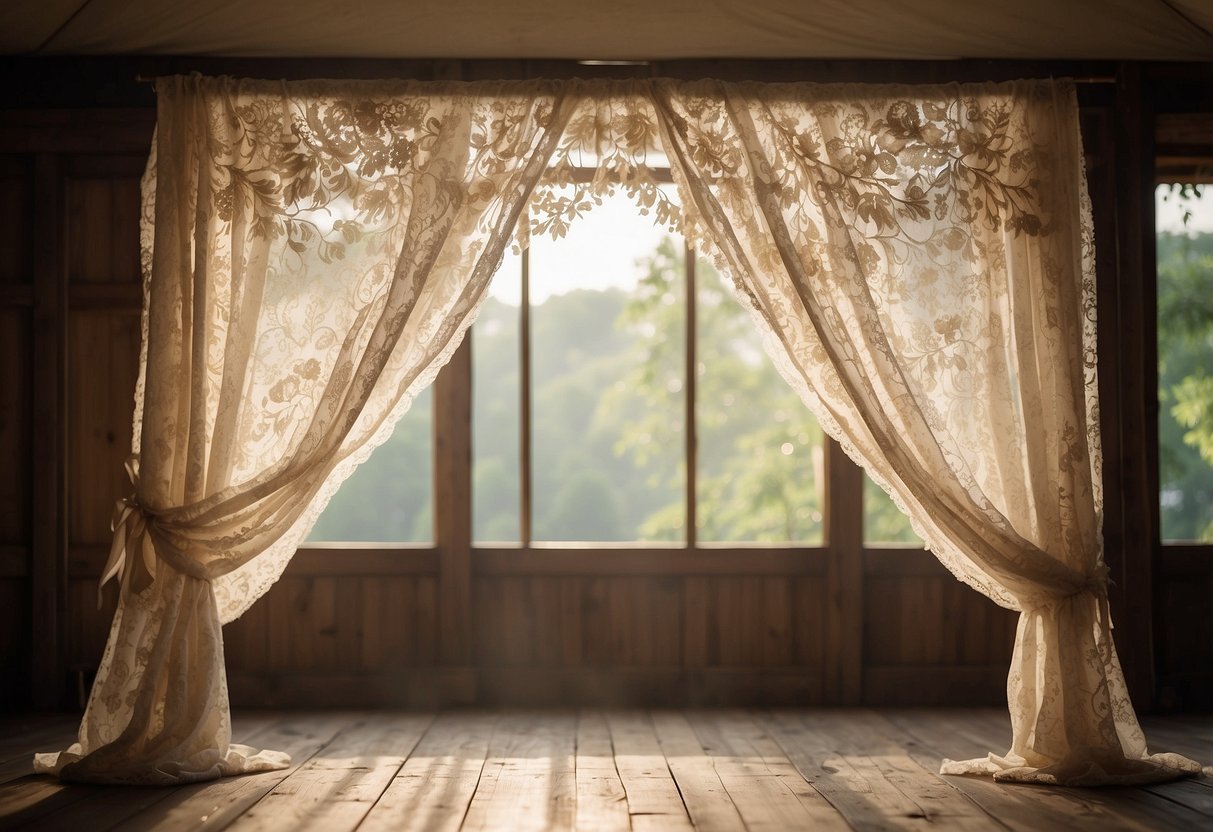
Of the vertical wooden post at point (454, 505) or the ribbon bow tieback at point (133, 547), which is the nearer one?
the ribbon bow tieback at point (133, 547)

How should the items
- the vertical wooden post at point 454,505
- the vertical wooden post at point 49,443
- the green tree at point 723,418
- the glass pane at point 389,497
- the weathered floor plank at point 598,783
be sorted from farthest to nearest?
the glass pane at point 389,497 < the green tree at point 723,418 < the vertical wooden post at point 454,505 < the vertical wooden post at point 49,443 < the weathered floor plank at point 598,783

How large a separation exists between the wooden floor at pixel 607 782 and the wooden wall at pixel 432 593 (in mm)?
194

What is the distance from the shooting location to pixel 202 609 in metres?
3.03

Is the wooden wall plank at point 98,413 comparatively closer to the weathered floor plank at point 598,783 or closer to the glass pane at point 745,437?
the weathered floor plank at point 598,783

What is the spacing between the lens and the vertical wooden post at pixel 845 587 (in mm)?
3992

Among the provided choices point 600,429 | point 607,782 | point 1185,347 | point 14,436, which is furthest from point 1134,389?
point 600,429

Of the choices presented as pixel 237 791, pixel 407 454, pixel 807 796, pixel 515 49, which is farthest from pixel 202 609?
pixel 407 454

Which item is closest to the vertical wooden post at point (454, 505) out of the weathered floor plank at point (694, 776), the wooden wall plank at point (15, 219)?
the weathered floor plank at point (694, 776)

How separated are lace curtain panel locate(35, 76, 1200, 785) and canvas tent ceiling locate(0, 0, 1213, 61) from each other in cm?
27

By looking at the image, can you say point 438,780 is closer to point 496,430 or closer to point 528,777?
point 528,777

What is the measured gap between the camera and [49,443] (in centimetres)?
385

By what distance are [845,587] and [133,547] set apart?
257 cm

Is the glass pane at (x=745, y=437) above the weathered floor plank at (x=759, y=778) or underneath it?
above

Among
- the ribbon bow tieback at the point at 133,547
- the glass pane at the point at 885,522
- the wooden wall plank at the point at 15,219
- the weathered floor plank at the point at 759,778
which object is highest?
the wooden wall plank at the point at 15,219
